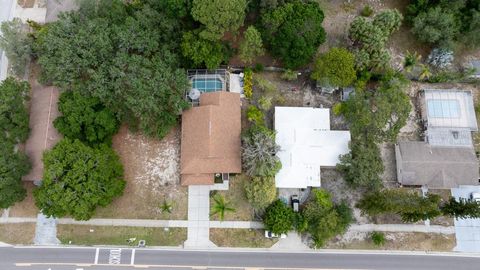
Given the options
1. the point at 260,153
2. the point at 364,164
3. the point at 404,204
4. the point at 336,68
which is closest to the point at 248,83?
the point at 260,153

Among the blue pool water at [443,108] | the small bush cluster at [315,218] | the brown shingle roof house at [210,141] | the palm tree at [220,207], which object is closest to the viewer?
the small bush cluster at [315,218]

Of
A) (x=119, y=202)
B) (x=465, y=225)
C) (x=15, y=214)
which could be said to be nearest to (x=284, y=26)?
(x=119, y=202)

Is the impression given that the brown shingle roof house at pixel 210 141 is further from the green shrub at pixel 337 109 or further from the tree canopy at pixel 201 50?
the green shrub at pixel 337 109

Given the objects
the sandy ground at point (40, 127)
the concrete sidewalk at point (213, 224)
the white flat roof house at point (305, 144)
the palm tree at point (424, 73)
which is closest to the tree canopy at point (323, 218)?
the white flat roof house at point (305, 144)

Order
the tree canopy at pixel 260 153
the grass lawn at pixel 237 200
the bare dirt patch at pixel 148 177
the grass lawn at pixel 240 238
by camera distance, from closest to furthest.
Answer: the tree canopy at pixel 260 153 < the grass lawn at pixel 240 238 < the grass lawn at pixel 237 200 < the bare dirt patch at pixel 148 177

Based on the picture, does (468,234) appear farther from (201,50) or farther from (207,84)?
(201,50)

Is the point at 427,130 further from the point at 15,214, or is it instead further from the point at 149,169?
the point at 15,214
